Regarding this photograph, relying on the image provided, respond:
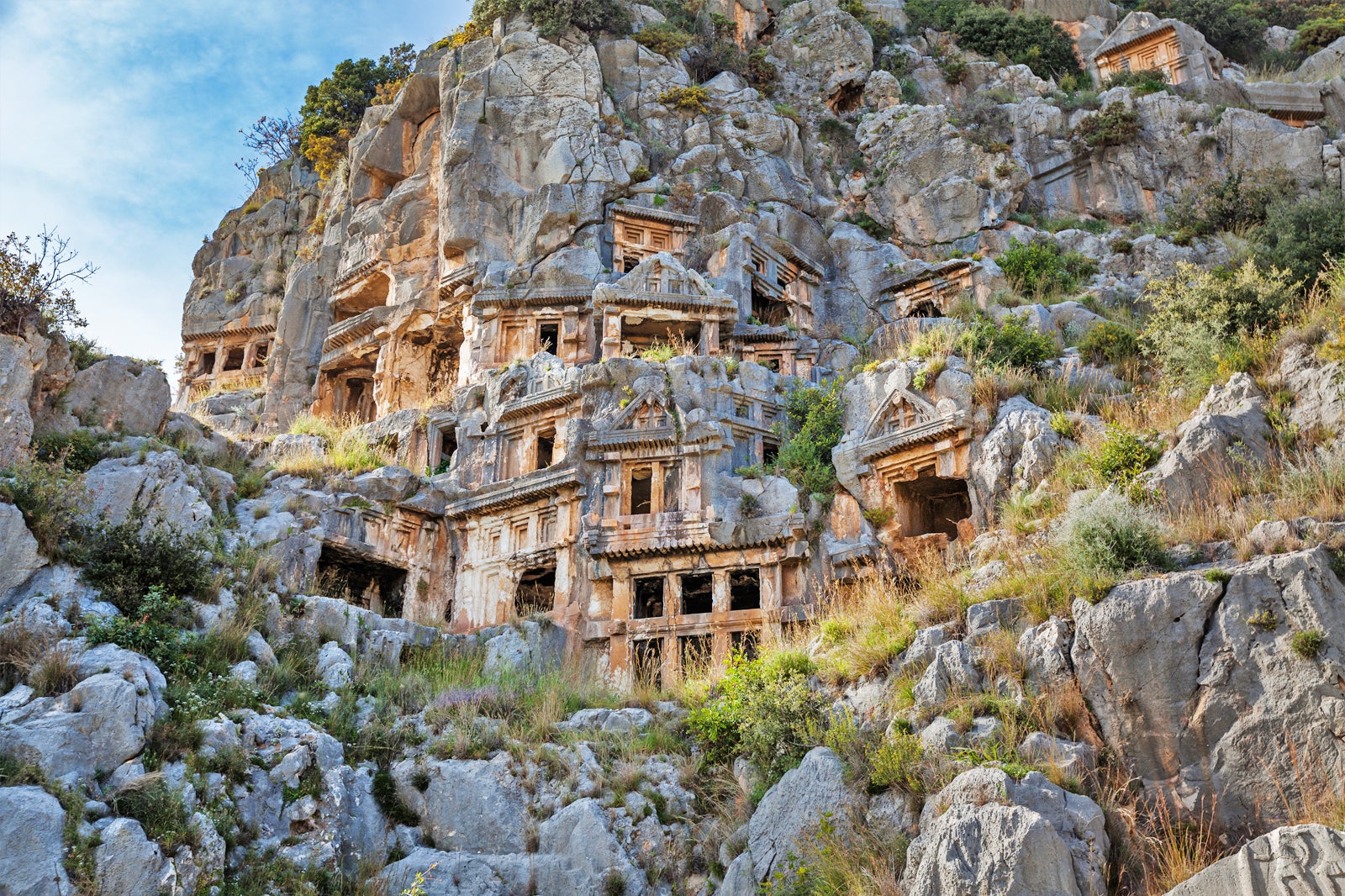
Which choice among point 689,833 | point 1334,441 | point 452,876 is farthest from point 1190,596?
point 452,876

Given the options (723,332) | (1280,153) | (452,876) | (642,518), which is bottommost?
(452,876)

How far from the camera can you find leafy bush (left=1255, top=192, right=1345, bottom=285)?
18422 millimetres

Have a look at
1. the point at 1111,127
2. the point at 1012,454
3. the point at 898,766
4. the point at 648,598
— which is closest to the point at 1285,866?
the point at 898,766

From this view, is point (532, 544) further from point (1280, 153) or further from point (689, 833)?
point (1280, 153)

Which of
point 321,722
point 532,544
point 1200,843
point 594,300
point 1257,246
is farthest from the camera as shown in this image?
point 594,300

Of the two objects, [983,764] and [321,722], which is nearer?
[983,764]

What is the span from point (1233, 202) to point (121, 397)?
29.1 meters

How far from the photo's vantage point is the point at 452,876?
12.1 meters

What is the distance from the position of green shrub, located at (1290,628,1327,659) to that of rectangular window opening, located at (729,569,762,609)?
14466 millimetres

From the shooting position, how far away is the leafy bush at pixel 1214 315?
54.6 ft

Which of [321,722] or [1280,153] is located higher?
[1280,153]

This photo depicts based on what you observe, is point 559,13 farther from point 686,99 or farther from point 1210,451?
point 1210,451

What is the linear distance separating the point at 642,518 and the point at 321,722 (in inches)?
477

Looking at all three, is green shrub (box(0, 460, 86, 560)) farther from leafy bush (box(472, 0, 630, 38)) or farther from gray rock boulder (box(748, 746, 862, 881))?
leafy bush (box(472, 0, 630, 38))
